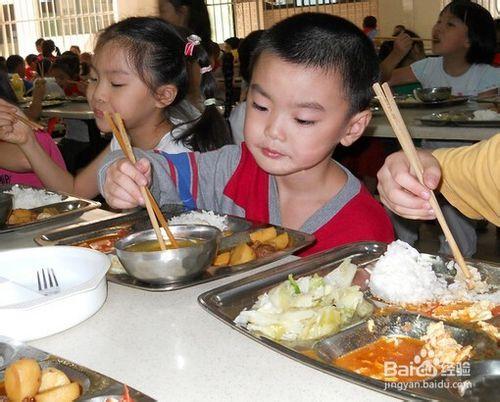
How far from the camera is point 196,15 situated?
350 cm

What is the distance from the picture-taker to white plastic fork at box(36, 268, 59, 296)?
3.76 ft

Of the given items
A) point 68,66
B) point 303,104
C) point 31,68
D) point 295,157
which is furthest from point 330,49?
point 31,68

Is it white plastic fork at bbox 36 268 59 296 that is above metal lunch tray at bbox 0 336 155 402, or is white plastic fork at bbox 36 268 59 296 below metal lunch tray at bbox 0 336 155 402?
below

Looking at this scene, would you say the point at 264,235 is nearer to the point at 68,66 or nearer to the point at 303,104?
the point at 303,104

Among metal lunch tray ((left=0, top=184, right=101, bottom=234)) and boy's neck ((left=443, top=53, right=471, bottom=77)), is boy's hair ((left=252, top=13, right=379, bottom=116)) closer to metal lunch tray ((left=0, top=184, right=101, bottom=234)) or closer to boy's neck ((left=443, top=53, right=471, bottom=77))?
metal lunch tray ((left=0, top=184, right=101, bottom=234))

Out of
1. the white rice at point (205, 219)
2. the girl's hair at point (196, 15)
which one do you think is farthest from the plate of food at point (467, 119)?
the white rice at point (205, 219)

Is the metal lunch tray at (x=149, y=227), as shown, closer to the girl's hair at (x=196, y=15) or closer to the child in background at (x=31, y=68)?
the girl's hair at (x=196, y=15)

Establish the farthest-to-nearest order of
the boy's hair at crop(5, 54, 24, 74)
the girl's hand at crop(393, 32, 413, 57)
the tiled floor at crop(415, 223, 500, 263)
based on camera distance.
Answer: the boy's hair at crop(5, 54, 24, 74)
the girl's hand at crop(393, 32, 413, 57)
the tiled floor at crop(415, 223, 500, 263)

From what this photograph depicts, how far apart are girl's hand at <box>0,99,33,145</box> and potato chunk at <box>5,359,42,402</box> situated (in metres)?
1.41

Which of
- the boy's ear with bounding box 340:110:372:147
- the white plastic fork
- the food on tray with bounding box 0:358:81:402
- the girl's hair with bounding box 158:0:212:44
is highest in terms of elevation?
the girl's hair with bounding box 158:0:212:44

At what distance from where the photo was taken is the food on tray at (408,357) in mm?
828

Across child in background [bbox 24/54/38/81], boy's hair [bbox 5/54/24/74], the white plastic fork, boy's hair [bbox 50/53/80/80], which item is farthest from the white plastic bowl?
child in background [bbox 24/54/38/81]

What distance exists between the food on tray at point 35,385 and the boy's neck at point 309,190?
104 centimetres

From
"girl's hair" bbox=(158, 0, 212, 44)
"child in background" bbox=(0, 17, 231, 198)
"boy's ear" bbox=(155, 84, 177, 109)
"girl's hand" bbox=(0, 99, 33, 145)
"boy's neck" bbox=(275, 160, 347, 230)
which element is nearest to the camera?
"boy's neck" bbox=(275, 160, 347, 230)
